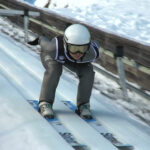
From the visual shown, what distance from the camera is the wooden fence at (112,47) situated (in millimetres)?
5590

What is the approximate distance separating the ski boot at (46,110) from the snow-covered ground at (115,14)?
27.9 feet

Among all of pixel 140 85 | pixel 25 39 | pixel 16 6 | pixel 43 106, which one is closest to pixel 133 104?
pixel 140 85

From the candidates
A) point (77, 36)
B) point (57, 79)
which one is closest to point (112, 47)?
point (57, 79)

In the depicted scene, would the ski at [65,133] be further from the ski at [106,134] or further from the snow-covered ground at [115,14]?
the snow-covered ground at [115,14]

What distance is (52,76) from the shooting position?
3.65 m

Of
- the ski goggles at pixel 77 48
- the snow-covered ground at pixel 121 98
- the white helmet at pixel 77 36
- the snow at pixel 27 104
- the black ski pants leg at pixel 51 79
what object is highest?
the white helmet at pixel 77 36

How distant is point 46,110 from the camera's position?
12.0 ft

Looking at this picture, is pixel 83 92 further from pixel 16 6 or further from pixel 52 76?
pixel 16 6

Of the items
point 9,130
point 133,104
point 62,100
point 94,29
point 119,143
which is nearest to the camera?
point 9,130

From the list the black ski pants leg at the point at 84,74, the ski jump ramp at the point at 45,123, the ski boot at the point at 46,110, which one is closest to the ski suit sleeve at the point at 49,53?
the black ski pants leg at the point at 84,74

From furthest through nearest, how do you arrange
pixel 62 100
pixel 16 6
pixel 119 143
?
pixel 16 6, pixel 62 100, pixel 119 143

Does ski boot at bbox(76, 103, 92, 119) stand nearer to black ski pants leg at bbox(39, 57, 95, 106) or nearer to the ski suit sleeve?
black ski pants leg at bbox(39, 57, 95, 106)

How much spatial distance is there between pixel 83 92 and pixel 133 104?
1521 mm

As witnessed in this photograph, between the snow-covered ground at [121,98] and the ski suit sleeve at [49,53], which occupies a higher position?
the ski suit sleeve at [49,53]
